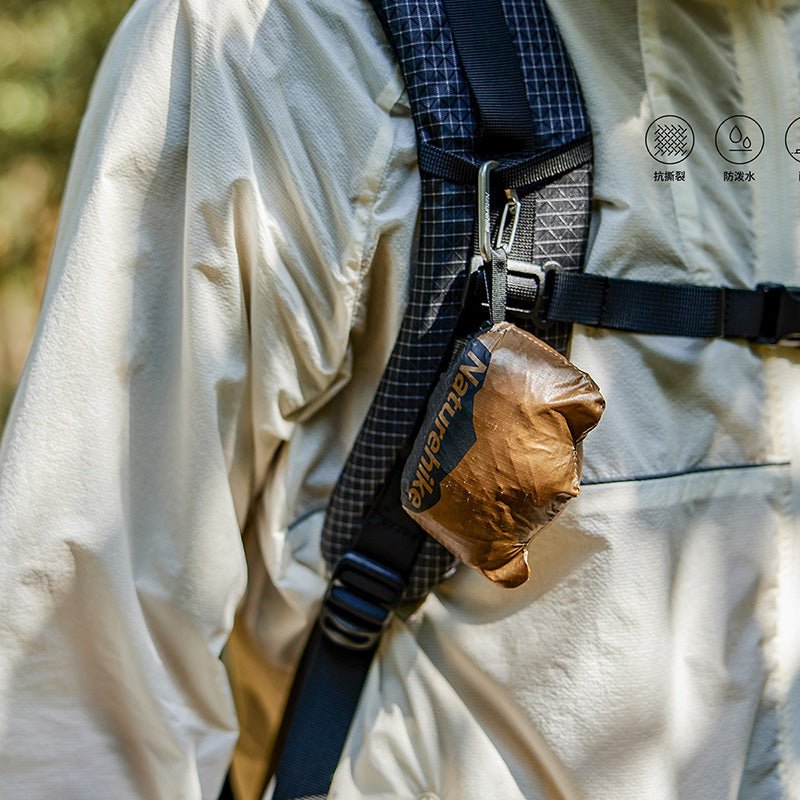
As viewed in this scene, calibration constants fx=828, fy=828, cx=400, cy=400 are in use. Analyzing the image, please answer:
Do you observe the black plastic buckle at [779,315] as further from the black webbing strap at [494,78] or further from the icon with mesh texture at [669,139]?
the black webbing strap at [494,78]

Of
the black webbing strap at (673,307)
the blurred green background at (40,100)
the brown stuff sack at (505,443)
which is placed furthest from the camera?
the blurred green background at (40,100)

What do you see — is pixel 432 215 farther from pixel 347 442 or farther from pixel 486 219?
pixel 347 442

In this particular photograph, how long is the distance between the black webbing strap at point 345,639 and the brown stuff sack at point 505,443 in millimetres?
116

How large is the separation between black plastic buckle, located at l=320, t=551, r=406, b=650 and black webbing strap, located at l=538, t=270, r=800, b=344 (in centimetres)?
29

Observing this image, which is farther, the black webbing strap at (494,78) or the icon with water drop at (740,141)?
the icon with water drop at (740,141)

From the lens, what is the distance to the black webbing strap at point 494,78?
2.42 ft

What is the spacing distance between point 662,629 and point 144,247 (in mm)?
604

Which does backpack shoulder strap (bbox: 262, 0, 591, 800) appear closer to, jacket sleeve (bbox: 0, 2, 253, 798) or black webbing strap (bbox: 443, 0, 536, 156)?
black webbing strap (bbox: 443, 0, 536, 156)

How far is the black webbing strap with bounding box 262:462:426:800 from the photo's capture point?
2.62 feet

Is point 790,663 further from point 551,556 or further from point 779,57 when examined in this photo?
point 779,57

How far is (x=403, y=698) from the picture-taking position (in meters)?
0.82

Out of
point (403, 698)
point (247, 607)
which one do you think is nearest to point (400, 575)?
point (403, 698)

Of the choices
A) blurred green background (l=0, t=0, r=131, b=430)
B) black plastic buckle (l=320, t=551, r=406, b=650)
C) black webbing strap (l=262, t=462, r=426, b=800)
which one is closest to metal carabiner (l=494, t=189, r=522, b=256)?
black webbing strap (l=262, t=462, r=426, b=800)

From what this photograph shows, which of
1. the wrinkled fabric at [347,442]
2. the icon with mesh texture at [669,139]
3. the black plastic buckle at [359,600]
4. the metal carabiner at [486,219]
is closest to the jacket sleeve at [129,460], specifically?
the wrinkled fabric at [347,442]
